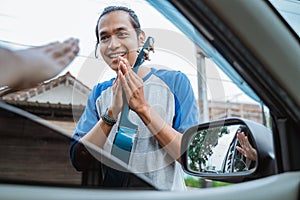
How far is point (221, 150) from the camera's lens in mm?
1356

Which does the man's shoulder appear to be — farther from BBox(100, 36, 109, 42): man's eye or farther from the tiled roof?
the tiled roof

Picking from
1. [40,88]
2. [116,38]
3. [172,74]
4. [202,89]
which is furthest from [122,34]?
[40,88]

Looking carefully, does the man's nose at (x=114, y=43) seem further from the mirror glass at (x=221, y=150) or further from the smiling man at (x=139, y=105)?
the mirror glass at (x=221, y=150)

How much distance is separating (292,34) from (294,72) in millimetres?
111

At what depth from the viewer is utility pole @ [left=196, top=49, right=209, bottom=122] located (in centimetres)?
141

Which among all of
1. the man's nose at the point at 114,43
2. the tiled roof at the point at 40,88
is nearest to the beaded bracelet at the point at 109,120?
the tiled roof at the point at 40,88

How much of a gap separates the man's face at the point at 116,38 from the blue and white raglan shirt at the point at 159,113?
10 centimetres

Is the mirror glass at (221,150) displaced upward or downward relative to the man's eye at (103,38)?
downward

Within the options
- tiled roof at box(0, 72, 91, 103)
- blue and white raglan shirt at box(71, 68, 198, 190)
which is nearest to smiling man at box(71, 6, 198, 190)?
blue and white raglan shirt at box(71, 68, 198, 190)

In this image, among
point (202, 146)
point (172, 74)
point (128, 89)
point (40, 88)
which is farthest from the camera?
point (172, 74)

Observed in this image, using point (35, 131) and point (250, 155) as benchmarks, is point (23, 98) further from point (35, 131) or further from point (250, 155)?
point (250, 155)

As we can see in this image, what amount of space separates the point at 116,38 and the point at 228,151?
0.60 meters

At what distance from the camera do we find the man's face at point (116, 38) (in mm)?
1388

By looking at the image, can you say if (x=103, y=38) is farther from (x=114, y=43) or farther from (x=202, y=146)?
(x=202, y=146)
